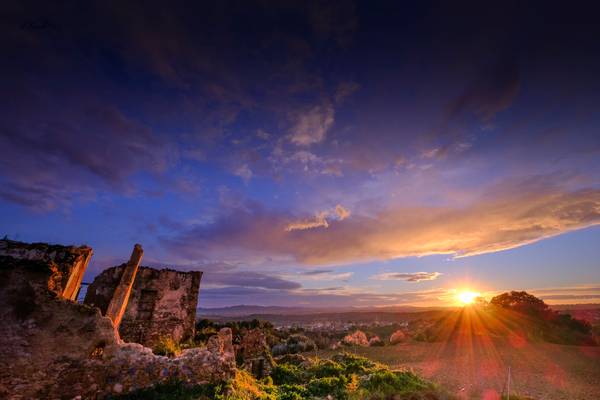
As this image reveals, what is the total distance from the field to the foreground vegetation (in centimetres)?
285

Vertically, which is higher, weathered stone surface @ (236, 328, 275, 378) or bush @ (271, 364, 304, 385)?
weathered stone surface @ (236, 328, 275, 378)

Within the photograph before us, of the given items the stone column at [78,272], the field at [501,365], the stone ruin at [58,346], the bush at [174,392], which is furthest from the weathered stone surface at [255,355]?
the field at [501,365]

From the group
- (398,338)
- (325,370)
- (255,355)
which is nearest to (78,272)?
(255,355)

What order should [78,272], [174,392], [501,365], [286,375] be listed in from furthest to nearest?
[501,365], [286,375], [78,272], [174,392]

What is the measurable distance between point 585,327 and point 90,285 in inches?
1786

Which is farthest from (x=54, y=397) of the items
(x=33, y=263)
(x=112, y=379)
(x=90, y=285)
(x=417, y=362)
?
(x=417, y=362)

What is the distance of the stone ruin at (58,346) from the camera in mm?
7348

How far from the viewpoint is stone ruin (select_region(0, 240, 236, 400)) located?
289 inches

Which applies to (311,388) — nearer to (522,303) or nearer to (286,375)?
(286,375)

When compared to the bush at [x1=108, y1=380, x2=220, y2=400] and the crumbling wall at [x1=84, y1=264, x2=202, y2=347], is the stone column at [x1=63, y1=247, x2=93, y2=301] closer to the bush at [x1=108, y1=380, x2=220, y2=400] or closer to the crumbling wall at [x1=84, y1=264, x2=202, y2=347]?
the bush at [x1=108, y1=380, x2=220, y2=400]

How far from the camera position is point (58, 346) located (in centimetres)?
786

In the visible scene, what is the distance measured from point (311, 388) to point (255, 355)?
24.1 ft

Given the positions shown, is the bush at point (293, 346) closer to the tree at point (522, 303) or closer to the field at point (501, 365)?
the field at point (501, 365)

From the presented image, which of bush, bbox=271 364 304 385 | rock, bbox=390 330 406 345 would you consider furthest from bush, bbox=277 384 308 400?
rock, bbox=390 330 406 345
